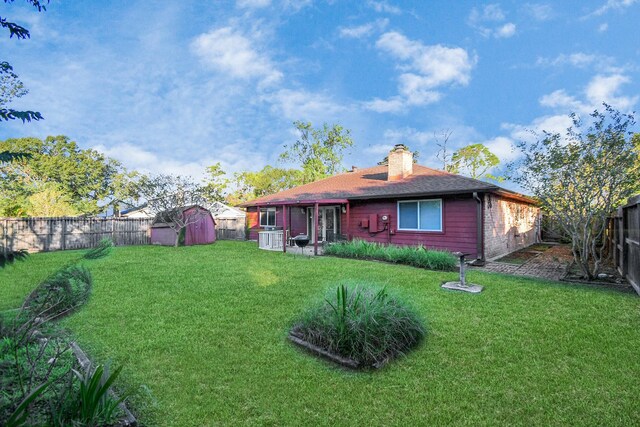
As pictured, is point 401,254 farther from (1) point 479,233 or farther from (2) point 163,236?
(2) point 163,236

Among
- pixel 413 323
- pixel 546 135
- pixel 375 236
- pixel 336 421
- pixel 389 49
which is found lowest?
pixel 336 421

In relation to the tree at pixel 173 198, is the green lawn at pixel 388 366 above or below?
below

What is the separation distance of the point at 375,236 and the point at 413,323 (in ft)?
29.7

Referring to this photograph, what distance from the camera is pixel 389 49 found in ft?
47.3

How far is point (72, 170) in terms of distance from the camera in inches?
1168

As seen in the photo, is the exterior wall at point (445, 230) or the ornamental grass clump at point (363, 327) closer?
the ornamental grass clump at point (363, 327)

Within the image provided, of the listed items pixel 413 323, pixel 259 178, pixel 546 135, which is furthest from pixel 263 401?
pixel 259 178

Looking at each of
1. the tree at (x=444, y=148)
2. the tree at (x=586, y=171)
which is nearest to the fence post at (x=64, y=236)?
the tree at (x=586, y=171)

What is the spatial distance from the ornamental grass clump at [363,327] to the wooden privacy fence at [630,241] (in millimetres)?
5496

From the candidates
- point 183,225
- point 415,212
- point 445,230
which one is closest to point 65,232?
point 183,225

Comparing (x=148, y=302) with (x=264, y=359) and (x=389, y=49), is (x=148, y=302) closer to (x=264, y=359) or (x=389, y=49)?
(x=264, y=359)

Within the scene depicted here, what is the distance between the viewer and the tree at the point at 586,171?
7.31m

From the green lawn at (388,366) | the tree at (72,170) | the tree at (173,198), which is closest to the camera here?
the green lawn at (388,366)

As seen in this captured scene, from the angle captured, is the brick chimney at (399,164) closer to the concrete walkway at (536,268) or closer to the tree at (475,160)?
the concrete walkway at (536,268)
